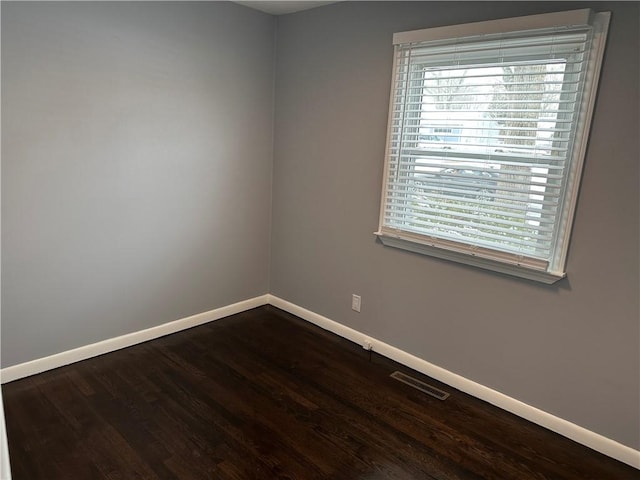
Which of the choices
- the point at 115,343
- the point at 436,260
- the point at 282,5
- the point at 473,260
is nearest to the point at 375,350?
the point at 436,260

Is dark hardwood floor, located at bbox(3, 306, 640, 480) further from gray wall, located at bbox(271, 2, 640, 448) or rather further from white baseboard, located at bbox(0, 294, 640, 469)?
gray wall, located at bbox(271, 2, 640, 448)

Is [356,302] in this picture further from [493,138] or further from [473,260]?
[493,138]

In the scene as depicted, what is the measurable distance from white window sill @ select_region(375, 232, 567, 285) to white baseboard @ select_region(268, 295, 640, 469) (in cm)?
70

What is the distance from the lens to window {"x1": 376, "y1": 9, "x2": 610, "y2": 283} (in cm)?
206

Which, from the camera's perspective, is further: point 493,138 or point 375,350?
point 375,350

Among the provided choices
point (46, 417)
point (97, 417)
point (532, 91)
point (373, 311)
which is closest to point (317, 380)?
point (373, 311)

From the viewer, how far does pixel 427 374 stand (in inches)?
109

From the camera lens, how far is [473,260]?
97.3 inches

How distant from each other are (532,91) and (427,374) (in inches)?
68.4

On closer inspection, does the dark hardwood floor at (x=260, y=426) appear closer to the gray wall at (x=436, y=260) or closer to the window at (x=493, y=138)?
the gray wall at (x=436, y=260)

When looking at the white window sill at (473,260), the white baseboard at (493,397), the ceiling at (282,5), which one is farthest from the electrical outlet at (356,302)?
the ceiling at (282,5)

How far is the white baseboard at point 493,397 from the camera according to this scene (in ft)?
6.93

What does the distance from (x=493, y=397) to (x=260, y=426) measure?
1322 millimetres

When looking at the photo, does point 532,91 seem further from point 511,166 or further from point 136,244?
point 136,244
